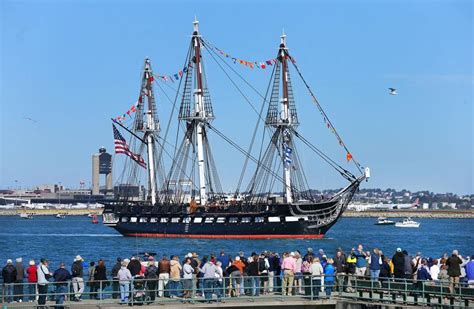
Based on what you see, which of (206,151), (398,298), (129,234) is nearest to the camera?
(398,298)

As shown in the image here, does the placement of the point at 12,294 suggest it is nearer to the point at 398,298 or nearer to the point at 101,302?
the point at 101,302

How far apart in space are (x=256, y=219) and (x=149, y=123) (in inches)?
902

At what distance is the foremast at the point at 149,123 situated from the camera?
12556 cm

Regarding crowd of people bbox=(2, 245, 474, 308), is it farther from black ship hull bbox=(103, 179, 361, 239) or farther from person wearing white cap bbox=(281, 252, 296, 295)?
black ship hull bbox=(103, 179, 361, 239)

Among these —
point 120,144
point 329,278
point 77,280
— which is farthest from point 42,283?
point 120,144

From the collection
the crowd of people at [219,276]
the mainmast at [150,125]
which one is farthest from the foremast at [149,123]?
the crowd of people at [219,276]

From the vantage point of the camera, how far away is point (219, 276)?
3394cm

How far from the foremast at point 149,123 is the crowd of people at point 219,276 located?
89.8 m

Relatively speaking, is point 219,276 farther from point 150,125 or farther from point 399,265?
point 150,125

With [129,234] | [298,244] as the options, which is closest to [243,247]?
[298,244]

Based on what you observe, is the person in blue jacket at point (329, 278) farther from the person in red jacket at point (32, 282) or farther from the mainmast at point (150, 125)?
the mainmast at point (150, 125)

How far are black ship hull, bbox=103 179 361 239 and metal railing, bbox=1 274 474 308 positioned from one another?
72746mm

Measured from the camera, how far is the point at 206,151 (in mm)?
115812

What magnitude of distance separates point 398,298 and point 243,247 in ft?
201
